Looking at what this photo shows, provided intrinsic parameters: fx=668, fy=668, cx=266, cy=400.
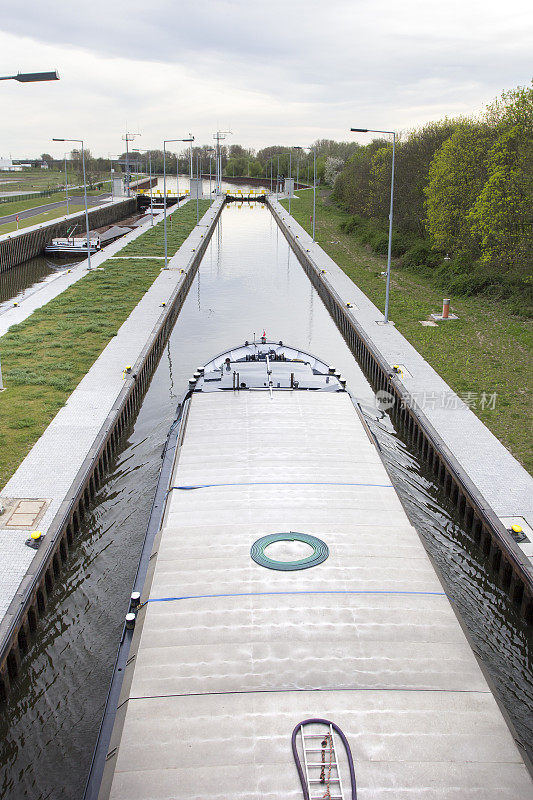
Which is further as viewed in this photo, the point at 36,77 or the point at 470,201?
the point at 470,201

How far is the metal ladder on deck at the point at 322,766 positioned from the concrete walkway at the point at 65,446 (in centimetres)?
606

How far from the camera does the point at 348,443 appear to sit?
14.4 meters

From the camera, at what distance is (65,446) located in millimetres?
17625

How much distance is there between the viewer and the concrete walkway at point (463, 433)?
15.2 meters

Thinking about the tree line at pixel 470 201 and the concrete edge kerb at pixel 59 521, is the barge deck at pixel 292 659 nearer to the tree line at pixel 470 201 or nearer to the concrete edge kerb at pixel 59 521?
the concrete edge kerb at pixel 59 521

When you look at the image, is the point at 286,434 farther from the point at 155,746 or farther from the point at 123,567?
the point at 155,746

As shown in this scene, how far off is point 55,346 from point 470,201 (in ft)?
78.4

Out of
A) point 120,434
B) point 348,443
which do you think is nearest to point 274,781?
point 348,443

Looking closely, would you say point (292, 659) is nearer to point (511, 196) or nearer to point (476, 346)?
point (476, 346)

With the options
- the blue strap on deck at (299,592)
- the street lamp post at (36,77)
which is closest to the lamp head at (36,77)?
→ the street lamp post at (36,77)

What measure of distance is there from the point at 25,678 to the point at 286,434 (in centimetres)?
684

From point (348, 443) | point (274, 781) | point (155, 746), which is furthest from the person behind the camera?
point (348, 443)

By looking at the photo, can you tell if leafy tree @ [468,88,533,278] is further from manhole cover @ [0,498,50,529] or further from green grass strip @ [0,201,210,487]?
manhole cover @ [0,498,50,529]

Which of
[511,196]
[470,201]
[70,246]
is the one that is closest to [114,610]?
[511,196]
